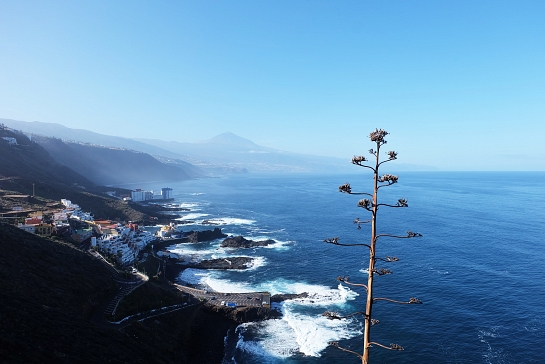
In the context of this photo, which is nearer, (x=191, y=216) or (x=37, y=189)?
(x=37, y=189)

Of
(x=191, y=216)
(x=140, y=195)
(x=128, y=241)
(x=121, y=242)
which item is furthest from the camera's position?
(x=140, y=195)

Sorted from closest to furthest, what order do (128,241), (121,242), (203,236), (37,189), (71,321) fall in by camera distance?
(71,321), (121,242), (128,241), (203,236), (37,189)

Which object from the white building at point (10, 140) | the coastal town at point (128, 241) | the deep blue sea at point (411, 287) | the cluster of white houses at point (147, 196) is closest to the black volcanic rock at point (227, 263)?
the coastal town at point (128, 241)

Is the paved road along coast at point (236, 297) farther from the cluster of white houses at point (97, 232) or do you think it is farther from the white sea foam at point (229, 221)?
the white sea foam at point (229, 221)

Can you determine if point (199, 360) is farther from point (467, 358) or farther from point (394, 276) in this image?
point (394, 276)

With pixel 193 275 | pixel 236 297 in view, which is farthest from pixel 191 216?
pixel 236 297

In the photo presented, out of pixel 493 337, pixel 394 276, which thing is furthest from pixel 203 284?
pixel 493 337

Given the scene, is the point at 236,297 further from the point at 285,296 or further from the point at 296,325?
the point at 296,325
